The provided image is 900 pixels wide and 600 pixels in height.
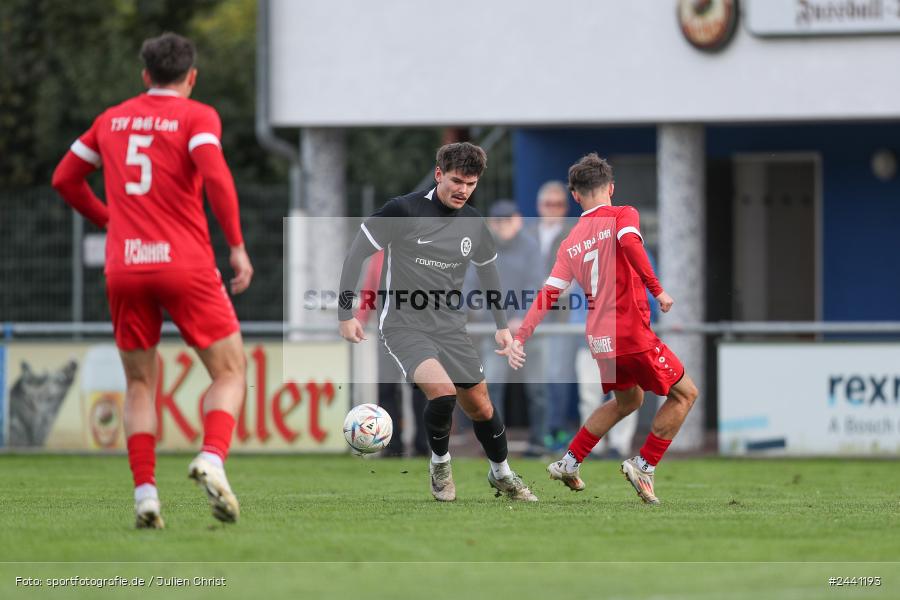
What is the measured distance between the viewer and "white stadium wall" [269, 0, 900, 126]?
16594mm

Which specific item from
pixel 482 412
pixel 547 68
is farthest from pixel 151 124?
pixel 547 68

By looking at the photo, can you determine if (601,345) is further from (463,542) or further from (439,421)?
(463,542)

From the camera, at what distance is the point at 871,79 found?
1655cm

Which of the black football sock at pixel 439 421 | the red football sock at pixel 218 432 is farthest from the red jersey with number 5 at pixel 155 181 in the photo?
the black football sock at pixel 439 421

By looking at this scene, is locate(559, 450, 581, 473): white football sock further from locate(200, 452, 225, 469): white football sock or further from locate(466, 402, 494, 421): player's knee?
locate(200, 452, 225, 469): white football sock

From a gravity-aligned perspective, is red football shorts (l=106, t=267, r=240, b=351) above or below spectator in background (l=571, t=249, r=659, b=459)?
above

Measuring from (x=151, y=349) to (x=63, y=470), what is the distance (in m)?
6.10

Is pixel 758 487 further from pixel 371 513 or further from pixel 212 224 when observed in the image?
pixel 212 224

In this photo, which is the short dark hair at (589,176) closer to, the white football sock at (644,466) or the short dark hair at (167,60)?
the white football sock at (644,466)

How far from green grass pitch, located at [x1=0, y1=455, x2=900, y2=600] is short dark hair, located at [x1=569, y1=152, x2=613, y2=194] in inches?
71.9

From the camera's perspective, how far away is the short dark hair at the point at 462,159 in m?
9.19

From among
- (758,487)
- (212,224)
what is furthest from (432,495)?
(212,224)

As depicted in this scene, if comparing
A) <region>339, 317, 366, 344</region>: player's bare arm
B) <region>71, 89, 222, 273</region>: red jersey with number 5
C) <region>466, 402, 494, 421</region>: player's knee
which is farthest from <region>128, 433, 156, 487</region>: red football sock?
<region>466, 402, 494, 421</region>: player's knee

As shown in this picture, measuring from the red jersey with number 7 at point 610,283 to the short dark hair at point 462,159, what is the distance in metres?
0.71
